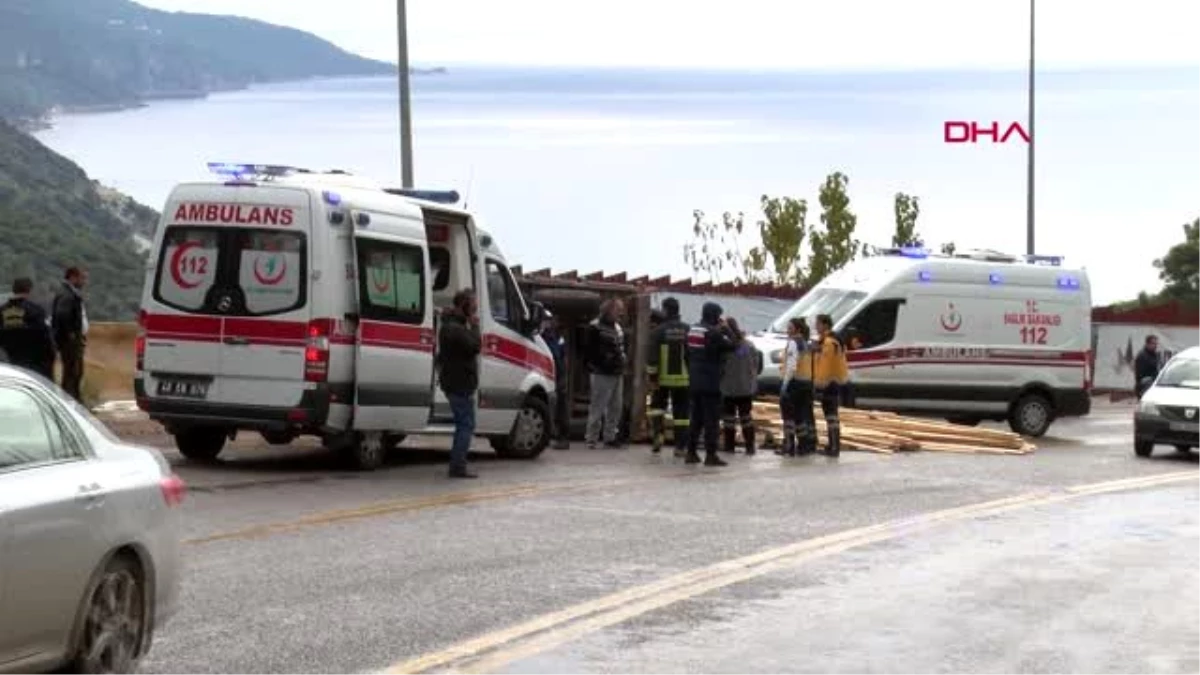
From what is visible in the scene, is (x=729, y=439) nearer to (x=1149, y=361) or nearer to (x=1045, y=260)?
(x=1045, y=260)

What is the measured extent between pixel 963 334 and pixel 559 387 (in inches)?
322

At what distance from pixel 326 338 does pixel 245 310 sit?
2.62 ft

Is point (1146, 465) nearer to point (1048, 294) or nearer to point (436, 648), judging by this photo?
point (1048, 294)

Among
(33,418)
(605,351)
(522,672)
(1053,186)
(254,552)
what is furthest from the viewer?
(1053,186)

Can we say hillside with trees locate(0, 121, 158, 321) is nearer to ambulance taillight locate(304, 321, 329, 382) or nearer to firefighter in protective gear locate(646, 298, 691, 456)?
firefighter in protective gear locate(646, 298, 691, 456)

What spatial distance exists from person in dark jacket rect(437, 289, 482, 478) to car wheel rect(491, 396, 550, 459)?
294 centimetres

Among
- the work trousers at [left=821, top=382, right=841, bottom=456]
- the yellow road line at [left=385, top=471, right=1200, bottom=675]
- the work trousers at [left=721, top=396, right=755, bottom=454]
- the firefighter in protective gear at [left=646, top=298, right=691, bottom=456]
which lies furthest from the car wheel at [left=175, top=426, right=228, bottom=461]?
the work trousers at [left=821, top=382, right=841, bottom=456]

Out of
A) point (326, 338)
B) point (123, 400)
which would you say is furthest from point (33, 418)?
point (123, 400)

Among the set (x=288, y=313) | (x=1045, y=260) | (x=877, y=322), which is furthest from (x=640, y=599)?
(x=1045, y=260)

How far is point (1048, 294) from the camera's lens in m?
32.3

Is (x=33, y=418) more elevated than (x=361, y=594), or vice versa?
(x=33, y=418)

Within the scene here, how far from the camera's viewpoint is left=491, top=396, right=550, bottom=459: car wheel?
75.9 ft

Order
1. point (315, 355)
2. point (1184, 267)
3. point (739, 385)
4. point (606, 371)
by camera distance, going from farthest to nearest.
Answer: point (1184, 267) → point (606, 371) → point (739, 385) → point (315, 355)

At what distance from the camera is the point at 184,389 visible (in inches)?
775
